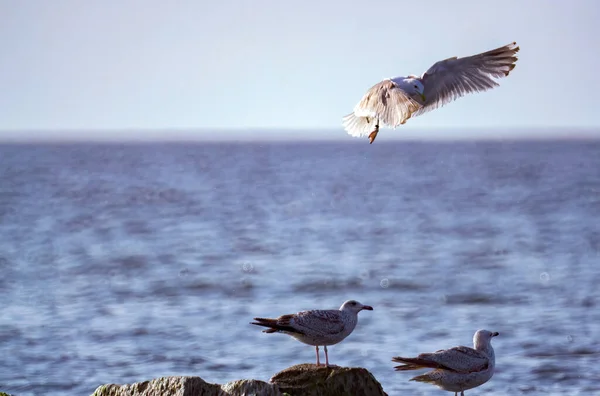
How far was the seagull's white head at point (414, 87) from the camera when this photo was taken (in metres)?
10.1

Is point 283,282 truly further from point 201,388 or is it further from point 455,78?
point 201,388

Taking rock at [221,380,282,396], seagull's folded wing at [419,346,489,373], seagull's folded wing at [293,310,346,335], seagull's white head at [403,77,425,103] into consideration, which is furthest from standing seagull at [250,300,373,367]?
seagull's white head at [403,77,425,103]

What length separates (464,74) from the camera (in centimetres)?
1127

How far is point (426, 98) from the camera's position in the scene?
1132 cm

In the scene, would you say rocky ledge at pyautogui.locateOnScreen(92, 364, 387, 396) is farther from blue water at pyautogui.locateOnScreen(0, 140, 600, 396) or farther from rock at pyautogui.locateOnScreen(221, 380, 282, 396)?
blue water at pyautogui.locateOnScreen(0, 140, 600, 396)

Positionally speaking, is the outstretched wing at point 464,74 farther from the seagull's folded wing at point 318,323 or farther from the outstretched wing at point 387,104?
the seagull's folded wing at point 318,323

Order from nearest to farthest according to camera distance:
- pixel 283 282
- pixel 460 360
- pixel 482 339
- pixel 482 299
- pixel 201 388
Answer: pixel 201 388, pixel 460 360, pixel 482 339, pixel 482 299, pixel 283 282

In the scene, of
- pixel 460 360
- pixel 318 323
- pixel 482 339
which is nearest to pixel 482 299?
pixel 482 339

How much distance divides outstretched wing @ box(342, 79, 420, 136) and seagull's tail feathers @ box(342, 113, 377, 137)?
0.55m

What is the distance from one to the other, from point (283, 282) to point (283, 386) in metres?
18.5

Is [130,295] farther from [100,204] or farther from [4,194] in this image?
[4,194]

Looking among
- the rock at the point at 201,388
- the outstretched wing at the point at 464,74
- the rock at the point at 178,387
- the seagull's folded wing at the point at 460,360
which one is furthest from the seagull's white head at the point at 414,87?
the rock at the point at 178,387

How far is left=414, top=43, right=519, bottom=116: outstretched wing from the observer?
11062 mm

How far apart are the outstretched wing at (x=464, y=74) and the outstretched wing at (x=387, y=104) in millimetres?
952
